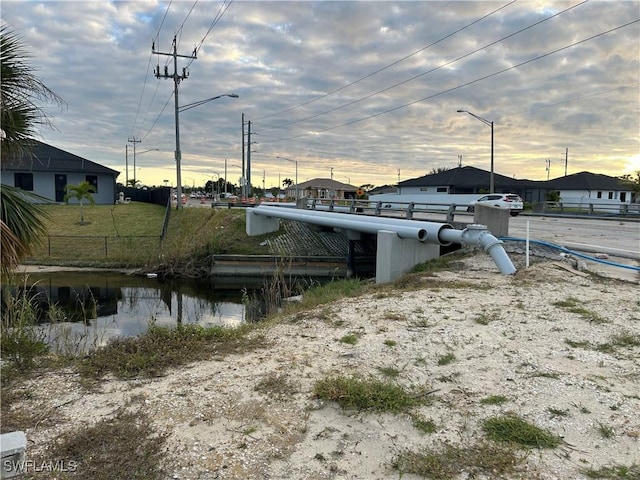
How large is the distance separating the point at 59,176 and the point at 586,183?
6300 centimetres

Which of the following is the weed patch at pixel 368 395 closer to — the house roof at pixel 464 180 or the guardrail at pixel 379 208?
the guardrail at pixel 379 208

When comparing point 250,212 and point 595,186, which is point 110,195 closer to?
point 250,212

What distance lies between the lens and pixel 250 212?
89.5 ft

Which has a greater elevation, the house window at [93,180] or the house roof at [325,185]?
the house roof at [325,185]

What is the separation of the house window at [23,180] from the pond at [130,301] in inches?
874

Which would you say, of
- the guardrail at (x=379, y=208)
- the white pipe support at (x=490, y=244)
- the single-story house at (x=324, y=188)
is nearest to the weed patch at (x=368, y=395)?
the white pipe support at (x=490, y=244)

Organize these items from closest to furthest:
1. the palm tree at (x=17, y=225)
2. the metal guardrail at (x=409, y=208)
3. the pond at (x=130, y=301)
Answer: the palm tree at (x=17, y=225) < the pond at (x=130, y=301) < the metal guardrail at (x=409, y=208)

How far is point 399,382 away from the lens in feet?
16.4

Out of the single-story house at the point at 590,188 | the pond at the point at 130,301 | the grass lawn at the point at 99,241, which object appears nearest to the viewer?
the pond at the point at 130,301

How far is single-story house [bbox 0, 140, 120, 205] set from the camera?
132ft

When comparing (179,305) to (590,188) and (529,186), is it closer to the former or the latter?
(529,186)

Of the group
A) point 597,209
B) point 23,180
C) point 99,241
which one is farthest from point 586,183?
point 23,180

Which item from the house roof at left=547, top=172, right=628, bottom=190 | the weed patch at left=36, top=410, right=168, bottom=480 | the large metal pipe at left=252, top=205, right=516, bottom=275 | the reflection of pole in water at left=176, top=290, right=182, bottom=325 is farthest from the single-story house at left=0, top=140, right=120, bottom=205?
the house roof at left=547, top=172, right=628, bottom=190

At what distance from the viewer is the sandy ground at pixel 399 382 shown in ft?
12.1
